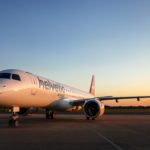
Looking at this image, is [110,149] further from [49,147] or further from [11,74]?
[11,74]

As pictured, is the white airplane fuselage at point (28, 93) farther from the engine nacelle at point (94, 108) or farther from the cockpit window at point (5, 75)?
the engine nacelle at point (94, 108)

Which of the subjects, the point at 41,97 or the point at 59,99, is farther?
the point at 59,99

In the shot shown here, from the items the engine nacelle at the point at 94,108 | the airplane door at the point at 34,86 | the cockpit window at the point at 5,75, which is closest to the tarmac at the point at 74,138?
the cockpit window at the point at 5,75

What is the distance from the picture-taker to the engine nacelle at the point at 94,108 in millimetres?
16578

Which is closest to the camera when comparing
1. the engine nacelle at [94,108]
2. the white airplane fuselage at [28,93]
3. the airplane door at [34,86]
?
the white airplane fuselage at [28,93]

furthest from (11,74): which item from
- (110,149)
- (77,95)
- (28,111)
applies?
(77,95)

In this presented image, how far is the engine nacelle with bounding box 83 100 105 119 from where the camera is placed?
54.4 feet

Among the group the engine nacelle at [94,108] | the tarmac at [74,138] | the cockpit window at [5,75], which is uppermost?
the cockpit window at [5,75]

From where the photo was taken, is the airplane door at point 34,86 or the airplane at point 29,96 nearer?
the airplane at point 29,96

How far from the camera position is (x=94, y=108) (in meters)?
17.8

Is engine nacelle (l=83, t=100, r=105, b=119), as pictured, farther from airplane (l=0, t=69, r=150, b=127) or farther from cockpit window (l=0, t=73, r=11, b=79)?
cockpit window (l=0, t=73, r=11, b=79)

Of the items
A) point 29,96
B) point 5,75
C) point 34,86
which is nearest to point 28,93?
point 29,96

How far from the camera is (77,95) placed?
919 inches

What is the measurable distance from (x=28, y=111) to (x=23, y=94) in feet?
14.5
